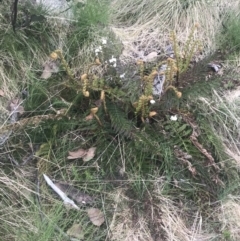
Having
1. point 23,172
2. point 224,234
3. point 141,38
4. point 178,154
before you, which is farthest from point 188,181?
point 141,38

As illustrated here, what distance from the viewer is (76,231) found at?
8.63 feet

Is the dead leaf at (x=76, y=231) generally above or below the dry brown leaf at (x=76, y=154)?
below

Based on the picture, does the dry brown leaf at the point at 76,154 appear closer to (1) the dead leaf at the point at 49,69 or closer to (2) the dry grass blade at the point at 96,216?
(2) the dry grass blade at the point at 96,216

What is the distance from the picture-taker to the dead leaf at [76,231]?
262 centimetres

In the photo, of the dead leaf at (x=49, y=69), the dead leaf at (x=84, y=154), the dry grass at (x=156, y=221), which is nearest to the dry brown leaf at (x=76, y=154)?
the dead leaf at (x=84, y=154)

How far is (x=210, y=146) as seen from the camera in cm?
298

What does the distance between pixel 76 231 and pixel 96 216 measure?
137 mm

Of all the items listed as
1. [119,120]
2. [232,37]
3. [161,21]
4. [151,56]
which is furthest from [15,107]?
[232,37]

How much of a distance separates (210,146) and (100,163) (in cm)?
64

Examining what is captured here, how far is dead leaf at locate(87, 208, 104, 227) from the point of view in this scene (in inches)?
105

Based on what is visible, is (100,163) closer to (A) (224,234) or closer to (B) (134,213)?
(B) (134,213)

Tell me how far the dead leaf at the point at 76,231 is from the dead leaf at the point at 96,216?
→ 0.08 m

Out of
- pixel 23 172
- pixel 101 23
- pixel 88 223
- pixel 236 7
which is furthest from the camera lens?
pixel 236 7

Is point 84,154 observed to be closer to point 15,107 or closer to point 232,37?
point 15,107
